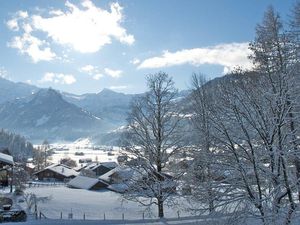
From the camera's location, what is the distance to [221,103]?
46.9ft

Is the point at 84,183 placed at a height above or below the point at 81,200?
above

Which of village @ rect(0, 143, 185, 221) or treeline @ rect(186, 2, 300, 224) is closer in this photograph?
treeline @ rect(186, 2, 300, 224)

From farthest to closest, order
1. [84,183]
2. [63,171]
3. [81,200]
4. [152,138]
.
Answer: [63,171]
[84,183]
[81,200]
[152,138]

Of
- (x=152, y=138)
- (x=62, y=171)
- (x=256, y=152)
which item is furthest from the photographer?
(x=62, y=171)

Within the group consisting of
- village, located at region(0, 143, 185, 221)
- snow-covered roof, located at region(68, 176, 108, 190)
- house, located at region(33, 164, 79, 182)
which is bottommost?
village, located at region(0, 143, 185, 221)

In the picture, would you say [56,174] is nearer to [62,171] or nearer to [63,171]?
[62,171]

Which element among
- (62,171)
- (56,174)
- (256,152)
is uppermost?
(62,171)

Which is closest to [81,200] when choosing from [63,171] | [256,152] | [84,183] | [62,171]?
[84,183]

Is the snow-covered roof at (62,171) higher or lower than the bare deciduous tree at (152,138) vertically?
higher

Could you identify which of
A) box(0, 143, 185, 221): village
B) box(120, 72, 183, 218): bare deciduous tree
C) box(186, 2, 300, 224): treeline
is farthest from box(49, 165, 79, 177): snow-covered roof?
box(186, 2, 300, 224): treeline

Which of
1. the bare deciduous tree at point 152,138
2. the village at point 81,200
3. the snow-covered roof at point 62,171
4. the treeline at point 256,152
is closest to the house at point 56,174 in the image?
the snow-covered roof at point 62,171

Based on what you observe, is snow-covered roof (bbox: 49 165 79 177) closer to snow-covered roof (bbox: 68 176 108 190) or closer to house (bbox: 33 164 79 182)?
house (bbox: 33 164 79 182)

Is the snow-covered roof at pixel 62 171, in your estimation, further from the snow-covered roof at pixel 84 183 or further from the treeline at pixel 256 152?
the treeline at pixel 256 152

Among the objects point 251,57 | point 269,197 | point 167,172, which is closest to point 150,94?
point 167,172
